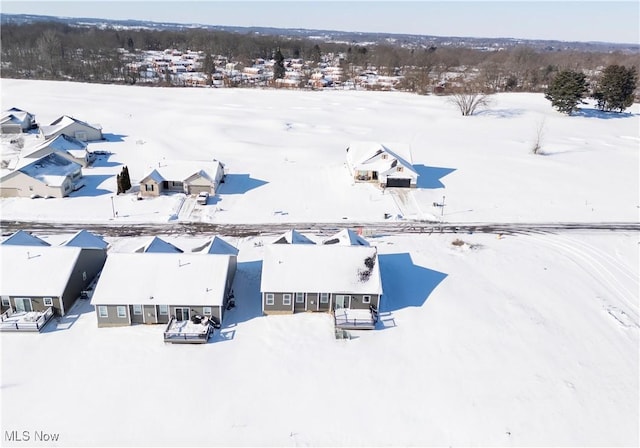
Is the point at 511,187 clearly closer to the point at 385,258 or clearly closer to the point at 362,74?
the point at 385,258

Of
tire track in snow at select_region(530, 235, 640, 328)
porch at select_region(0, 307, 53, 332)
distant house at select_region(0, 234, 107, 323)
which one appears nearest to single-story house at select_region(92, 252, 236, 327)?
distant house at select_region(0, 234, 107, 323)

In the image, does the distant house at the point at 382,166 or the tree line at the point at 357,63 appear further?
the tree line at the point at 357,63

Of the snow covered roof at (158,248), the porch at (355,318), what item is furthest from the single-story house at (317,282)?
the snow covered roof at (158,248)

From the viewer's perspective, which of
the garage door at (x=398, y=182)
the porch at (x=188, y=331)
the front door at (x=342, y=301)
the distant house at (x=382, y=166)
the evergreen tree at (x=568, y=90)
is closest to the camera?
the porch at (x=188, y=331)

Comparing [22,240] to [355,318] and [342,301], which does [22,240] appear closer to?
[342,301]

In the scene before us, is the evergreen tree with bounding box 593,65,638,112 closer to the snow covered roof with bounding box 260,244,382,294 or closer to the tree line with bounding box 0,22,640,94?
the tree line with bounding box 0,22,640,94

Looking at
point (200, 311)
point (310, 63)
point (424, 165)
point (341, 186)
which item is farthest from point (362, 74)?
point (200, 311)

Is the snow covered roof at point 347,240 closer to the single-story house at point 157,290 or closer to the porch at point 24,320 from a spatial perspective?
the single-story house at point 157,290
